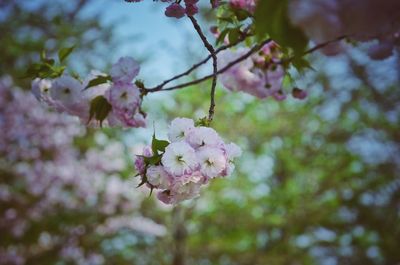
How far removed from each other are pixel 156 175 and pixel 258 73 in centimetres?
92

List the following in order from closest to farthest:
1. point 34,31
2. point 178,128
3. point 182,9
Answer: point 178,128 < point 182,9 < point 34,31

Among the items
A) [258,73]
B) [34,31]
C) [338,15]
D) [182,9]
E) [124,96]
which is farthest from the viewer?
[34,31]

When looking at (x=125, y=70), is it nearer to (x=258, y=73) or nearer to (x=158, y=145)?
(x=158, y=145)

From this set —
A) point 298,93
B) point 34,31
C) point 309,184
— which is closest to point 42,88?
point 298,93

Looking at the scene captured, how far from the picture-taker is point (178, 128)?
43.9 inches

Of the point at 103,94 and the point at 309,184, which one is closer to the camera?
the point at 103,94

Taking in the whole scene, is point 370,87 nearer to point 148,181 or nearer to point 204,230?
point 204,230

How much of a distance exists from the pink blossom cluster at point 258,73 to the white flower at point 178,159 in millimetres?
812

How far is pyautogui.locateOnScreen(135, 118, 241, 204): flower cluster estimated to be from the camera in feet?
3.34

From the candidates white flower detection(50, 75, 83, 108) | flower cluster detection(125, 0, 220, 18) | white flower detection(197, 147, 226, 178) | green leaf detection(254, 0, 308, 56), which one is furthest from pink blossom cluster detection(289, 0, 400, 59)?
white flower detection(50, 75, 83, 108)

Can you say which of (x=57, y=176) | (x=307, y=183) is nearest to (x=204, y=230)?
(x=307, y=183)

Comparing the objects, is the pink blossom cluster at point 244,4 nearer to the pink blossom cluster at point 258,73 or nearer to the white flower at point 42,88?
the pink blossom cluster at point 258,73

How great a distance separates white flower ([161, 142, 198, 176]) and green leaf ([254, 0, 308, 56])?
0.39 m

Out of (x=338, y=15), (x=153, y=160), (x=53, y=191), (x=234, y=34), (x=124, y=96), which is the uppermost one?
(x=53, y=191)
